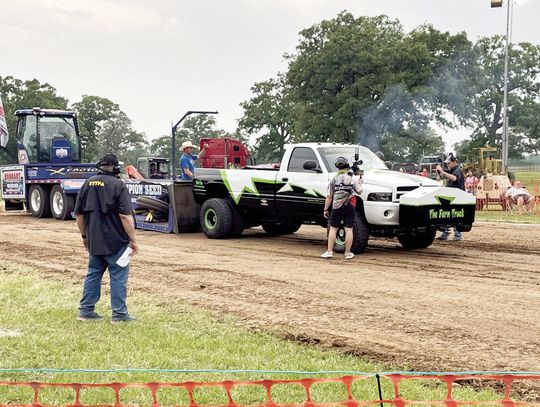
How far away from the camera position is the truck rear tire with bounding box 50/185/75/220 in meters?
19.6

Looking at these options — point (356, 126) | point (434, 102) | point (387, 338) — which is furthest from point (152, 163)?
point (387, 338)

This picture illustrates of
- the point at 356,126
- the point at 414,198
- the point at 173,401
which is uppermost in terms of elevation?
the point at 356,126

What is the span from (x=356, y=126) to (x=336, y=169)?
125 feet

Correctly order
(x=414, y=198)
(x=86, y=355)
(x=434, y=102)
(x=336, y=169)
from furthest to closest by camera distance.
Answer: (x=434, y=102) → (x=336, y=169) → (x=414, y=198) → (x=86, y=355)

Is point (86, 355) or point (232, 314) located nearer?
point (86, 355)

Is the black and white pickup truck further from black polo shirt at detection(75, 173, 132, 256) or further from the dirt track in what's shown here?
black polo shirt at detection(75, 173, 132, 256)

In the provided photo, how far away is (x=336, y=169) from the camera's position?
12.6 meters

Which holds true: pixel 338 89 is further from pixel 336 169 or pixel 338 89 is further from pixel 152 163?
pixel 336 169

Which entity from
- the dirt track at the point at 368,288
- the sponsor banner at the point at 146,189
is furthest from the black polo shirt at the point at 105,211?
the sponsor banner at the point at 146,189

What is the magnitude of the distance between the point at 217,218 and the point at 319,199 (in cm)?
269

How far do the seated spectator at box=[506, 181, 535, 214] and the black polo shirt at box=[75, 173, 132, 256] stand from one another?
60.0ft

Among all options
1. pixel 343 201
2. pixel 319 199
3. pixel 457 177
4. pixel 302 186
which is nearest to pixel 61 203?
pixel 302 186

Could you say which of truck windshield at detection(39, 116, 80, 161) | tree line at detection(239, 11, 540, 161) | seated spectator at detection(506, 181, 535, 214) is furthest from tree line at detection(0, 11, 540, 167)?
truck windshield at detection(39, 116, 80, 161)

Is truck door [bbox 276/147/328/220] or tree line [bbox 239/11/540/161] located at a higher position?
tree line [bbox 239/11/540/161]
